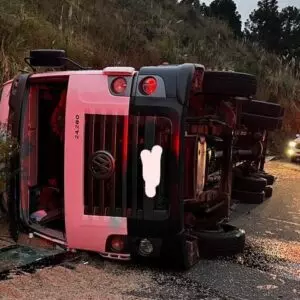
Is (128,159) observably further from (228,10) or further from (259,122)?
(228,10)

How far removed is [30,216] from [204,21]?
28222mm

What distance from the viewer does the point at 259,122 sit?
657cm

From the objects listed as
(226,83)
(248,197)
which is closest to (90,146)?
(226,83)

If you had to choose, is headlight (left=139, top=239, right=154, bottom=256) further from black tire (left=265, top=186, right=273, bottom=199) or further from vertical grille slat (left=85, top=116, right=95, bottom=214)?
black tire (left=265, top=186, right=273, bottom=199)

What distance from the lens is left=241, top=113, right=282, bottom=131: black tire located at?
6383mm

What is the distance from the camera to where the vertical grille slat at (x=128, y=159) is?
Result: 3.31 meters

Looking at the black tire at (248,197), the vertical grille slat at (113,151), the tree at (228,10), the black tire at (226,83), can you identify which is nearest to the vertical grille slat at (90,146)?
the vertical grille slat at (113,151)

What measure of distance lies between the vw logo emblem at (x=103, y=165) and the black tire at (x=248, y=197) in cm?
401

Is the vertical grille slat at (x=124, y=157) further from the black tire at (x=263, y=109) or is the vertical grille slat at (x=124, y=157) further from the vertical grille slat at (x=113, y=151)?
the black tire at (x=263, y=109)

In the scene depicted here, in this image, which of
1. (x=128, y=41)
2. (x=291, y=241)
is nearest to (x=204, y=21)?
(x=128, y=41)

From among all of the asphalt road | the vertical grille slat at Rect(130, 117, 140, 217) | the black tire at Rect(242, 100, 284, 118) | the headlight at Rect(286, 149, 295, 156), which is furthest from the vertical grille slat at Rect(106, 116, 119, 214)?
the headlight at Rect(286, 149, 295, 156)

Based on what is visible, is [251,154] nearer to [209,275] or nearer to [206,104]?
[206,104]

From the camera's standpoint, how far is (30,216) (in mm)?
3979

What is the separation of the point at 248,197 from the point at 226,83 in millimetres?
3184
